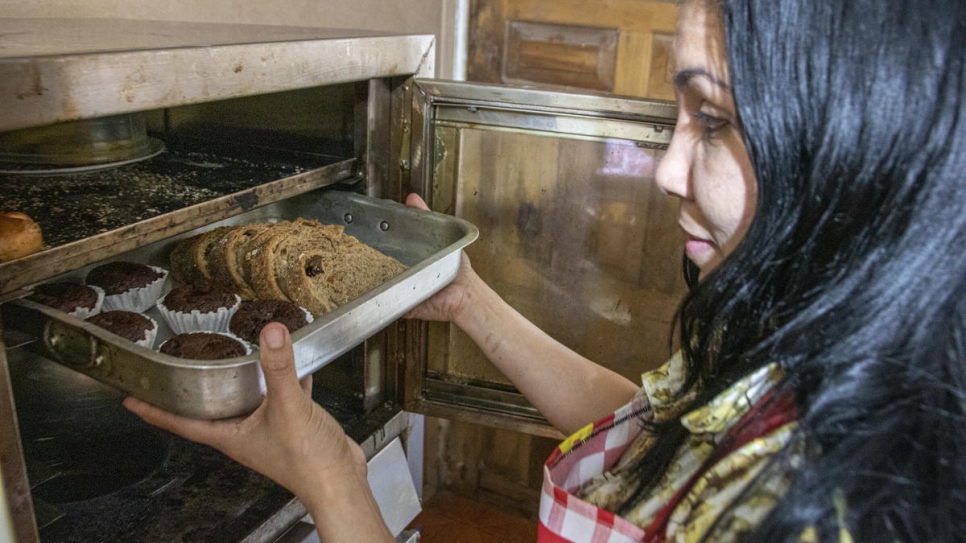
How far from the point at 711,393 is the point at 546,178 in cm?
57

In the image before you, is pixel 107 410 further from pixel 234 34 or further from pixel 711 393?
pixel 711 393

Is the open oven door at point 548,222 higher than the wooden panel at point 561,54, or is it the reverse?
the wooden panel at point 561,54

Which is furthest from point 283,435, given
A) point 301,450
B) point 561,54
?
point 561,54

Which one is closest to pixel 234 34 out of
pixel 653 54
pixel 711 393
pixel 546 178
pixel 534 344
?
pixel 546 178

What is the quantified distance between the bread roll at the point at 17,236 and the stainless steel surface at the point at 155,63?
0.15 meters

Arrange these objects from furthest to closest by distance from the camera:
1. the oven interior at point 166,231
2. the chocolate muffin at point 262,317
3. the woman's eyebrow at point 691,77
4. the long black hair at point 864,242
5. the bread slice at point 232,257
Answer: the bread slice at point 232,257 → the chocolate muffin at point 262,317 → the oven interior at point 166,231 → the woman's eyebrow at point 691,77 → the long black hair at point 864,242

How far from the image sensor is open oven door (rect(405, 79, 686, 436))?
1.13m

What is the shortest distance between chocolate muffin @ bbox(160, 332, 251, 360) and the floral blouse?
44 centimetres

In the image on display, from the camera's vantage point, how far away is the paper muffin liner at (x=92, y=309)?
953 mm

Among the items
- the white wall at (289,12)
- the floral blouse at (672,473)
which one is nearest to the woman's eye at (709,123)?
the floral blouse at (672,473)

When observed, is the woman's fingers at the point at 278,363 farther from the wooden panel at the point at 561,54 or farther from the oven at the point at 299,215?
the wooden panel at the point at 561,54

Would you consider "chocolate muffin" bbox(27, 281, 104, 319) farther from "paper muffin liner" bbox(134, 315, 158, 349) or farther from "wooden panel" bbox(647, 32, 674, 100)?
"wooden panel" bbox(647, 32, 674, 100)

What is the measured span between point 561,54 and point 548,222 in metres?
1.18

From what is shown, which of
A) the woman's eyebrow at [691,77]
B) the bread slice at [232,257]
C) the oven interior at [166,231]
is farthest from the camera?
the bread slice at [232,257]
